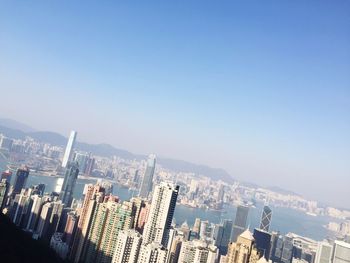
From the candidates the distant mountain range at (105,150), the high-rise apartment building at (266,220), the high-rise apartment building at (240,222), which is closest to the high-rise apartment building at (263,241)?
the high-rise apartment building at (240,222)

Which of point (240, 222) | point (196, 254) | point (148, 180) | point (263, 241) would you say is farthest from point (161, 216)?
point (148, 180)

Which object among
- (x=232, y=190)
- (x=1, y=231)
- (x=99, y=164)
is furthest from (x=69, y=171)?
(x=232, y=190)

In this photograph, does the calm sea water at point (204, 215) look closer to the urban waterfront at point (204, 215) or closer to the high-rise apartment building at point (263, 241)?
the urban waterfront at point (204, 215)

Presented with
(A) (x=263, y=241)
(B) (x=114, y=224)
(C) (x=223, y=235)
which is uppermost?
(B) (x=114, y=224)

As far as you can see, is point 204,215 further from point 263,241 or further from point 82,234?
point 82,234

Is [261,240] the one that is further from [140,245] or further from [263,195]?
[263,195]
